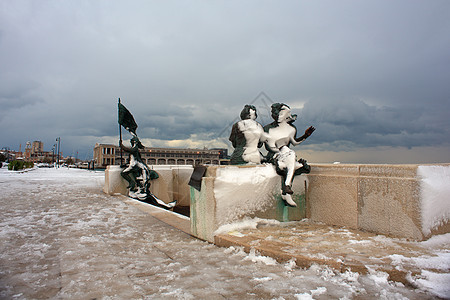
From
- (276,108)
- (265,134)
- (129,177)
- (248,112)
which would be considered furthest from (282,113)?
(129,177)

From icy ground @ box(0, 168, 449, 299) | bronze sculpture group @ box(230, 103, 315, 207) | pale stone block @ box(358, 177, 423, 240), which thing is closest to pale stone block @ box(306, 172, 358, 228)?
pale stone block @ box(358, 177, 423, 240)

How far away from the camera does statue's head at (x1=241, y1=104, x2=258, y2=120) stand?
539cm

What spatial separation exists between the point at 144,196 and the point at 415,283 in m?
9.07

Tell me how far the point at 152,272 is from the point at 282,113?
3529 millimetres

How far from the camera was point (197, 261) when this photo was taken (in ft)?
10.4

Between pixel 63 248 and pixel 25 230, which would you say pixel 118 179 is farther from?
pixel 63 248

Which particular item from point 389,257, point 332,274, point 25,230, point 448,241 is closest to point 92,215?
point 25,230

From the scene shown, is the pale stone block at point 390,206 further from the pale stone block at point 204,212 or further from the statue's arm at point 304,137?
the pale stone block at point 204,212

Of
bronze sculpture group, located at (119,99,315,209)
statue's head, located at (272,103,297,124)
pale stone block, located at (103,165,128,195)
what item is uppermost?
statue's head, located at (272,103,297,124)

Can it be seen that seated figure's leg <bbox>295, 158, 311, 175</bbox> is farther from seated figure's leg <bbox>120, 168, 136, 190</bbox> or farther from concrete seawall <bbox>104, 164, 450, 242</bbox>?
seated figure's leg <bbox>120, 168, 136, 190</bbox>

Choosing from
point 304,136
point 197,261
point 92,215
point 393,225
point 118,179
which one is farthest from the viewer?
point 118,179

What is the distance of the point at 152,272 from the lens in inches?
113

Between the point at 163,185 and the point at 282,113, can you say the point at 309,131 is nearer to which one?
the point at 282,113

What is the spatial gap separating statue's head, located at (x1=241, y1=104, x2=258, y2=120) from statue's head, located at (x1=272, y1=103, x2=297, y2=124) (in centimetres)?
42
